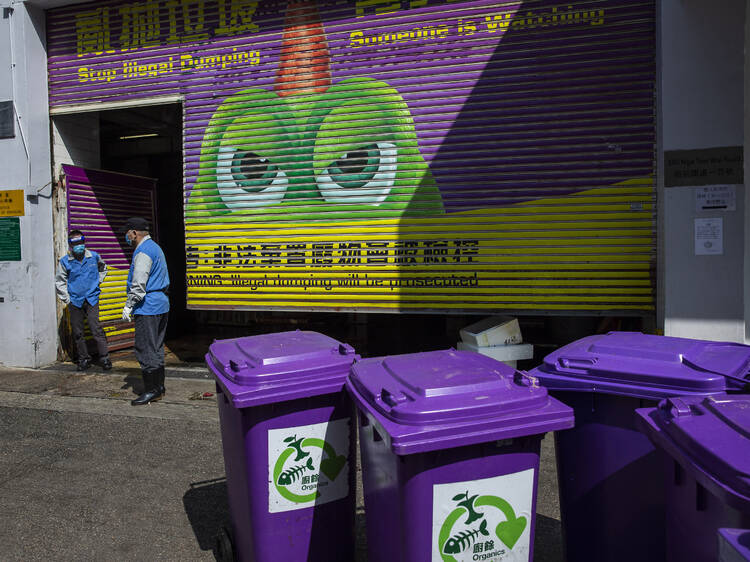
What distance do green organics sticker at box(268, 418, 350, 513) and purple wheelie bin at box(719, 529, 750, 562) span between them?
5.90 ft

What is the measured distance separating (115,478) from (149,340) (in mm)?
1783

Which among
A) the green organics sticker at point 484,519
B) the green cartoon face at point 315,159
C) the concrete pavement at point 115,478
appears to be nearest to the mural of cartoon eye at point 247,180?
the green cartoon face at point 315,159

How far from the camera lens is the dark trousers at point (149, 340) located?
5.88m

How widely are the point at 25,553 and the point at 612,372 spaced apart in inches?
133

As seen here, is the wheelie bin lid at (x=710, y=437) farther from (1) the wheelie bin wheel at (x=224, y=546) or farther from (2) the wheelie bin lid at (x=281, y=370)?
(1) the wheelie bin wheel at (x=224, y=546)

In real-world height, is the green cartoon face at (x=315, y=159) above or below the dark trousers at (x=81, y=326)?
above

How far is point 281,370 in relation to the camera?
9.35 feet

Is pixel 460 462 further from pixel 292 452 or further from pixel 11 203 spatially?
pixel 11 203

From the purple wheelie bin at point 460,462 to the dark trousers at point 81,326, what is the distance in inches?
248

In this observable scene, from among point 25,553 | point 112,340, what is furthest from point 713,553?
point 112,340

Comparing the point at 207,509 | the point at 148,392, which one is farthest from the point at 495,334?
the point at 148,392

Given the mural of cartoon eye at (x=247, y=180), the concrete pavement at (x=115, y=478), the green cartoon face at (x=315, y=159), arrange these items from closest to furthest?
the concrete pavement at (x=115, y=478)
the green cartoon face at (x=315, y=159)
the mural of cartoon eye at (x=247, y=180)

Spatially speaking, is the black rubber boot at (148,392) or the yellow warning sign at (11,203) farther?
the yellow warning sign at (11,203)

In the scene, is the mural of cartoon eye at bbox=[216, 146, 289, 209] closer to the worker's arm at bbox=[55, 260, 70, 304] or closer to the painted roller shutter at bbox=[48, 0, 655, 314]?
the painted roller shutter at bbox=[48, 0, 655, 314]
